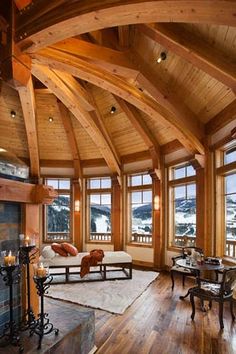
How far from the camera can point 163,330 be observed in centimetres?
344

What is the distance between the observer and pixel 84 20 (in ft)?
7.16

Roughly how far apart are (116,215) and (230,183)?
12.7 ft

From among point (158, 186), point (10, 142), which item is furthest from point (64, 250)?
point (10, 142)

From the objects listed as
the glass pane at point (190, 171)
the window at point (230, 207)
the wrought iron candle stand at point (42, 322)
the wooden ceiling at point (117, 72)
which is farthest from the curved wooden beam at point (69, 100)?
the wrought iron candle stand at point (42, 322)

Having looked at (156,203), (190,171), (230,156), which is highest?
(230,156)

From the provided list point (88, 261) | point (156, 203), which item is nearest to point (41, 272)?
point (88, 261)

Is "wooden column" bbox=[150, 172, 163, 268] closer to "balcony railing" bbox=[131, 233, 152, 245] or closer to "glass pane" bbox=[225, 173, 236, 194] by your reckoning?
"balcony railing" bbox=[131, 233, 152, 245]

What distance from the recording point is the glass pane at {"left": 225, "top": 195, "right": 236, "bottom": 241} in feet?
15.9

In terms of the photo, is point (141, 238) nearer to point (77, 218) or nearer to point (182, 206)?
point (182, 206)

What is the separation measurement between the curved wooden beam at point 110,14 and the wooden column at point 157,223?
5.00m

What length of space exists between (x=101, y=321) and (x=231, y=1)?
406 centimetres

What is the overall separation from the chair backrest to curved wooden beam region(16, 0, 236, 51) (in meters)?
3.10

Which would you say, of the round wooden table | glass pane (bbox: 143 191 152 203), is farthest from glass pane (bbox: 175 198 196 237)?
the round wooden table

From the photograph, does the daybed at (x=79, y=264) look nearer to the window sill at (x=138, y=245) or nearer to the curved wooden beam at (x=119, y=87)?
the window sill at (x=138, y=245)
